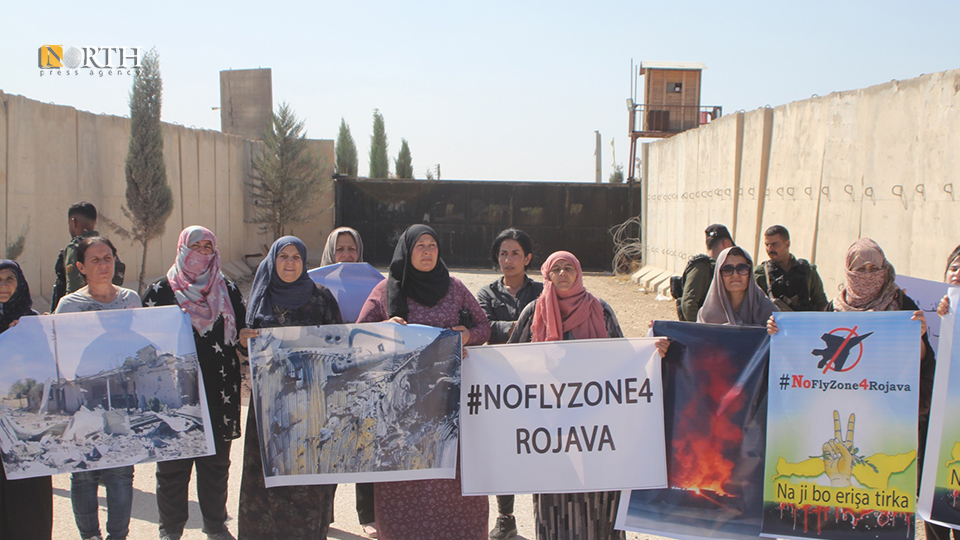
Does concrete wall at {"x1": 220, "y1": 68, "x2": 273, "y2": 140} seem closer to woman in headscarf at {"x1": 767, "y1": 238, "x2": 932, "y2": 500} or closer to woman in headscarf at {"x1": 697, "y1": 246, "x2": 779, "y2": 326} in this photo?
woman in headscarf at {"x1": 697, "y1": 246, "x2": 779, "y2": 326}

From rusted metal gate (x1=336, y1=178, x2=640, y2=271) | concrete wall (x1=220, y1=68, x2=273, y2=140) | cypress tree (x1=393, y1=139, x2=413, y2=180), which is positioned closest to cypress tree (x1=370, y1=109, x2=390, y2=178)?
cypress tree (x1=393, y1=139, x2=413, y2=180)

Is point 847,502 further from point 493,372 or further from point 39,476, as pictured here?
point 39,476

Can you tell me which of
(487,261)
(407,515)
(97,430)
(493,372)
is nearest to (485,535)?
(407,515)

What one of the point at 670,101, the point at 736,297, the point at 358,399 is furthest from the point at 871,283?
the point at 670,101

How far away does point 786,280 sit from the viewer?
454 centimetres

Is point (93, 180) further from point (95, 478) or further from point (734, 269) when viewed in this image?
point (734, 269)

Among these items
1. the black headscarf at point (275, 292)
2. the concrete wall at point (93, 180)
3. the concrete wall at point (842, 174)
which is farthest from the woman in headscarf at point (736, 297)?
the concrete wall at point (93, 180)

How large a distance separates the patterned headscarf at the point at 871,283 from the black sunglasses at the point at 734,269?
0.44 m

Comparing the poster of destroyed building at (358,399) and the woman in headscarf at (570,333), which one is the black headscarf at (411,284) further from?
the woman in headscarf at (570,333)

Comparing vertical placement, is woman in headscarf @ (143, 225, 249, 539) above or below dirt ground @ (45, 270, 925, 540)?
above

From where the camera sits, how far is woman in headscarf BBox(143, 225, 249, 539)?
3.23m

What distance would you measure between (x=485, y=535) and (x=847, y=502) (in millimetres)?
1543

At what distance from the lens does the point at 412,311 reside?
326cm

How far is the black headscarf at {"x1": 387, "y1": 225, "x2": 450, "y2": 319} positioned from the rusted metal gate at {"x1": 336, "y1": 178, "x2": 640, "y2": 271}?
43.0ft
